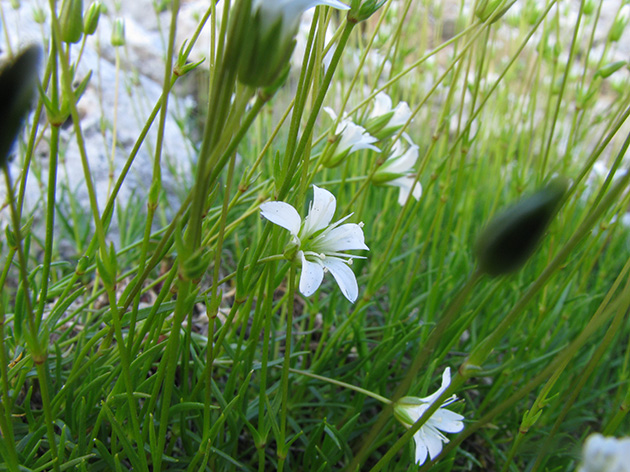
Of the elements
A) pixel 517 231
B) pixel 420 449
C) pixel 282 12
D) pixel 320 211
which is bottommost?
pixel 420 449

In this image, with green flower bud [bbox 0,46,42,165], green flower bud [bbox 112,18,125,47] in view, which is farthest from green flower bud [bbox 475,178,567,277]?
green flower bud [bbox 112,18,125,47]

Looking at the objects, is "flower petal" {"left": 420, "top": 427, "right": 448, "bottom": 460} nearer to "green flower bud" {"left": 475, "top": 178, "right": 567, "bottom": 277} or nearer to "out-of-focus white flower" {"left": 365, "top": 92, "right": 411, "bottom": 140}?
"green flower bud" {"left": 475, "top": 178, "right": 567, "bottom": 277}

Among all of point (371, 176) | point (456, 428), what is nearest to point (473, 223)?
point (371, 176)

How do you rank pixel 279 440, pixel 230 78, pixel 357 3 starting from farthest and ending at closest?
pixel 279 440 < pixel 357 3 < pixel 230 78

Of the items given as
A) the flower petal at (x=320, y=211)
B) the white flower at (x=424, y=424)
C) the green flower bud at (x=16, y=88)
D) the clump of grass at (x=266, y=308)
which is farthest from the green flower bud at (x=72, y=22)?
the white flower at (x=424, y=424)

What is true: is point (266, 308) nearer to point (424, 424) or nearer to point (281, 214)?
point (281, 214)

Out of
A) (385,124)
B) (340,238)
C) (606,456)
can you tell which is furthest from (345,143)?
(606,456)

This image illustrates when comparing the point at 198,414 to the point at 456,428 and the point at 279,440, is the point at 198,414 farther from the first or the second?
the point at 456,428
